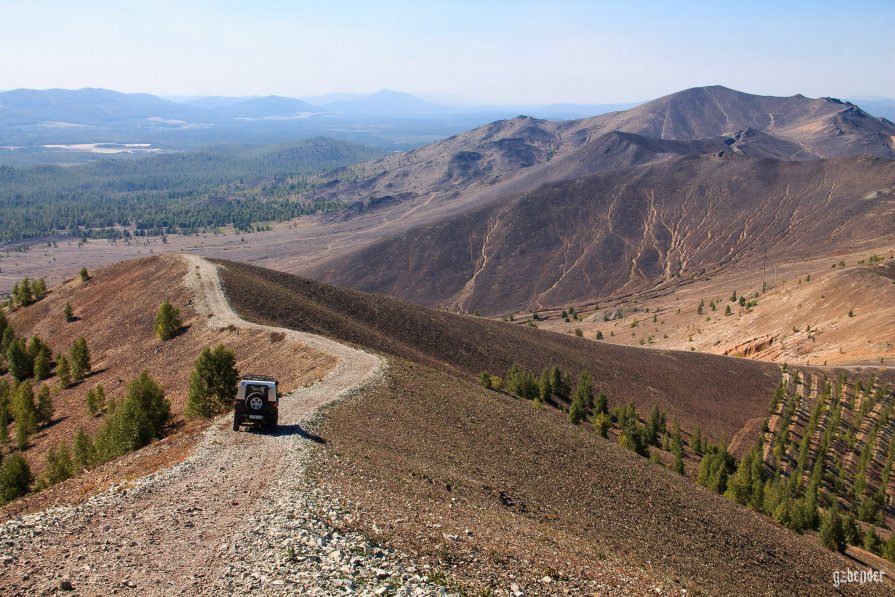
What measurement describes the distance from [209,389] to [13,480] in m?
7.66

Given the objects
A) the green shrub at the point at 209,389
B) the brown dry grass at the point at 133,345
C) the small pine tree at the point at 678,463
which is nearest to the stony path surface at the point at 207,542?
the brown dry grass at the point at 133,345

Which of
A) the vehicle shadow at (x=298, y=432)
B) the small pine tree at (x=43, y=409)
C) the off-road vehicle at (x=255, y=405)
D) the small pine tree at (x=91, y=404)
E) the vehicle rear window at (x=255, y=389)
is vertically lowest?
the small pine tree at (x=43, y=409)

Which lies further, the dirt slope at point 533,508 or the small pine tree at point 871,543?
the small pine tree at point 871,543

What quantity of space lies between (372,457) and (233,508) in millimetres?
6390

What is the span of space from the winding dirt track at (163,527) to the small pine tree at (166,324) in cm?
2377

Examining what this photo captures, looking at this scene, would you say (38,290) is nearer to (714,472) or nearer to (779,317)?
(714,472)

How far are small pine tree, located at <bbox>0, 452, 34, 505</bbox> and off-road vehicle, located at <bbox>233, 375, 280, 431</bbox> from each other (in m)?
9.01

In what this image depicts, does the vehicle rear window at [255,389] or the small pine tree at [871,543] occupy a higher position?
the vehicle rear window at [255,389]

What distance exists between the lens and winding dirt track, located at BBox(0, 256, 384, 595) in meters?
13.8

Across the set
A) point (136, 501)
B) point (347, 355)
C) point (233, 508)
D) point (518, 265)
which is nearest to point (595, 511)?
point (233, 508)

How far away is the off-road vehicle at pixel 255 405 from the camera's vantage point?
2372cm

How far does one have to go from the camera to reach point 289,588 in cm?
1344

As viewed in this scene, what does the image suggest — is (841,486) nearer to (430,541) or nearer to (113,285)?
(430,541)

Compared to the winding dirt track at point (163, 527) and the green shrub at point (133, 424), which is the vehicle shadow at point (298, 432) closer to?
the winding dirt track at point (163, 527)
